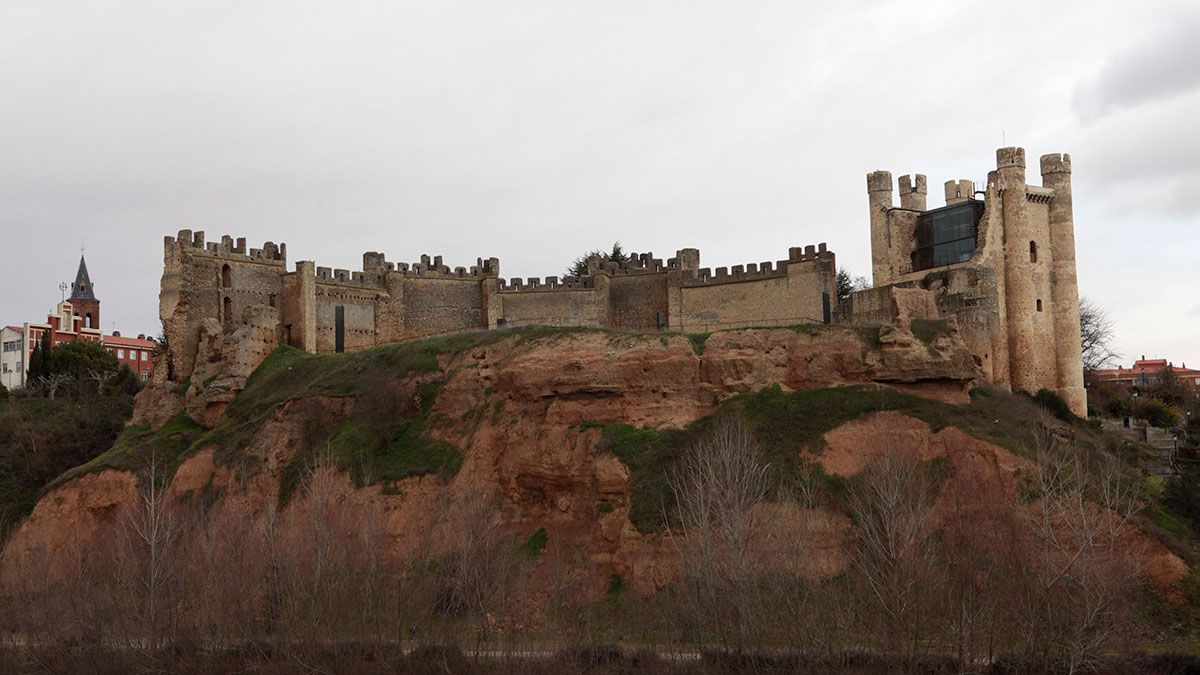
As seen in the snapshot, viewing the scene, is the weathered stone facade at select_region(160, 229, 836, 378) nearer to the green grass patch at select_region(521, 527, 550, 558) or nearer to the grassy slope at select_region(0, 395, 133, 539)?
the grassy slope at select_region(0, 395, 133, 539)

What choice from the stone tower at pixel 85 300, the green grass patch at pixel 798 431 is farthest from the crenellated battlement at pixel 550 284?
the stone tower at pixel 85 300

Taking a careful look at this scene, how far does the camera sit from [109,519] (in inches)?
1575

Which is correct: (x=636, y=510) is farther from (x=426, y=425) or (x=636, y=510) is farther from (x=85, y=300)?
(x=85, y=300)

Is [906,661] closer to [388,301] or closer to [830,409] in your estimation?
[830,409]

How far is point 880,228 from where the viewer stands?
46.6m

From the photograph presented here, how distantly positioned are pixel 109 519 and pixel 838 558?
25.7m

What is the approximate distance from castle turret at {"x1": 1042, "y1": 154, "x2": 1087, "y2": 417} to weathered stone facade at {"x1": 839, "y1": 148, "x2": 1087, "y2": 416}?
1.6 inches

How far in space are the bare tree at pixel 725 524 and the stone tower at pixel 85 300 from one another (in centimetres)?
8365

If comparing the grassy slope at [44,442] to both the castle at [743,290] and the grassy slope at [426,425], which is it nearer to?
the grassy slope at [426,425]

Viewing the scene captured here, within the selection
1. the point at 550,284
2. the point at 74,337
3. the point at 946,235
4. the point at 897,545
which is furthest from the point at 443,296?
the point at 74,337


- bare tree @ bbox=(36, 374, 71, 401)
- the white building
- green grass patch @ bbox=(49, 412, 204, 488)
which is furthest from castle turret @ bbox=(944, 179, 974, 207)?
the white building

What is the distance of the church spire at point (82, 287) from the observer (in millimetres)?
102188

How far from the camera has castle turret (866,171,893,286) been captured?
4628 cm

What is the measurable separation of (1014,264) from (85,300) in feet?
278
